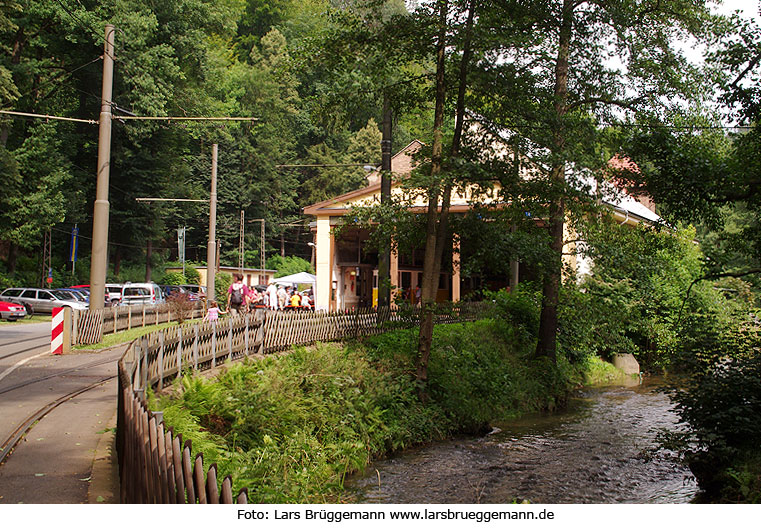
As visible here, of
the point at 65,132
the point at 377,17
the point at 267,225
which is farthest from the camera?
the point at 267,225

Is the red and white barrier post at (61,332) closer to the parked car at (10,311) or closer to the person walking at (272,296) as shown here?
the person walking at (272,296)

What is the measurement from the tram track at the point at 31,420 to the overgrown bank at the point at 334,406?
5.32 feet

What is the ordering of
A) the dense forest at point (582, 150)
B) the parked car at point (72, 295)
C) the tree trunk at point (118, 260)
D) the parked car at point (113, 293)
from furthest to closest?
the tree trunk at point (118, 260), the parked car at point (113, 293), the parked car at point (72, 295), the dense forest at point (582, 150)

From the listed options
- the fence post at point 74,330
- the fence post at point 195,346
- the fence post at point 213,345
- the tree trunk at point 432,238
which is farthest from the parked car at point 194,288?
the fence post at point 195,346

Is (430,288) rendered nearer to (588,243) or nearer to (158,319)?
(588,243)

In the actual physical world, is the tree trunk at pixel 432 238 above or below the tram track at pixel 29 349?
above

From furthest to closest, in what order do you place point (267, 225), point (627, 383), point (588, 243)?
point (267, 225) → point (627, 383) → point (588, 243)

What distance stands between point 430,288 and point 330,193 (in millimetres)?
65311

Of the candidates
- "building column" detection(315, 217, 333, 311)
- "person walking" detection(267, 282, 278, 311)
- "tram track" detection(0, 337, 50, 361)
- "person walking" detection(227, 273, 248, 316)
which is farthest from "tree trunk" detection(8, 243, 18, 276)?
"person walking" detection(227, 273, 248, 316)

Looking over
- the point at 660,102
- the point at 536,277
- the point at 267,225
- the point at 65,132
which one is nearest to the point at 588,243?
the point at 536,277

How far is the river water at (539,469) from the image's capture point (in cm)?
920

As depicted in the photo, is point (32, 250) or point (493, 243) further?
point (32, 250)

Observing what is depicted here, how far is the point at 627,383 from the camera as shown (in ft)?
72.6

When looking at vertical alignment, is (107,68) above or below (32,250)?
above
